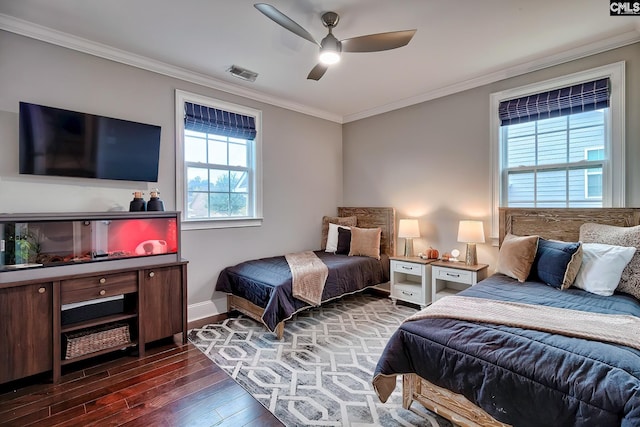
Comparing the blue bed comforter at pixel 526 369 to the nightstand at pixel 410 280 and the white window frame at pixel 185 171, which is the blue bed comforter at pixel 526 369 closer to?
the nightstand at pixel 410 280

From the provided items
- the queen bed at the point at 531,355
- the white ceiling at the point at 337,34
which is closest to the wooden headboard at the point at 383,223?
the white ceiling at the point at 337,34

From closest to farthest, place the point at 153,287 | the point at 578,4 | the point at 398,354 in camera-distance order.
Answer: the point at 398,354 < the point at 578,4 < the point at 153,287

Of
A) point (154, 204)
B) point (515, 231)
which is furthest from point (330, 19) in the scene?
point (515, 231)

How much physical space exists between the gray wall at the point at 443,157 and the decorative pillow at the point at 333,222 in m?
0.35

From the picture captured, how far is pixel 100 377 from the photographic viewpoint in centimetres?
227

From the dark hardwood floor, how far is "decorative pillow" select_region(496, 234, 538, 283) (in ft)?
7.63

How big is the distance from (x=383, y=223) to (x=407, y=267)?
0.85 m

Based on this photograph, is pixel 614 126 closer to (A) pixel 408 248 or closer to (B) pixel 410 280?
(A) pixel 408 248

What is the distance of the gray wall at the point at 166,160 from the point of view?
2.40 m

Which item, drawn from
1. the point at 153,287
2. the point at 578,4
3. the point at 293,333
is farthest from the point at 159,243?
the point at 578,4

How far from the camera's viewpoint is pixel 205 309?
3.41 metres

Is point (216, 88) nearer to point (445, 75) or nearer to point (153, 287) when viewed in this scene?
point (153, 287)

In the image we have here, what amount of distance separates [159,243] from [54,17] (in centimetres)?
196

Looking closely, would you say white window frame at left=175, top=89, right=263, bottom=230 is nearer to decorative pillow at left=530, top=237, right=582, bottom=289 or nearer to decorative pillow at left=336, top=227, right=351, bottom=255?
decorative pillow at left=336, top=227, right=351, bottom=255
